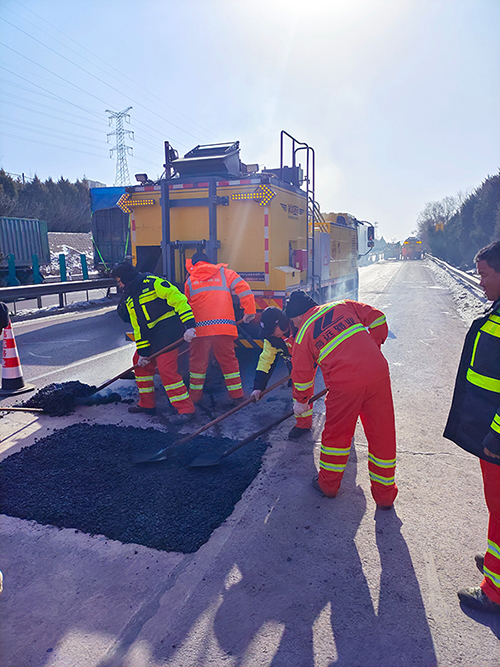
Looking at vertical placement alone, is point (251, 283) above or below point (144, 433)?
above

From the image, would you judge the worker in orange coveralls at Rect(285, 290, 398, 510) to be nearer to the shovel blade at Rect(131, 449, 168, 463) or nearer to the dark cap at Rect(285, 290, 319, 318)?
the dark cap at Rect(285, 290, 319, 318)

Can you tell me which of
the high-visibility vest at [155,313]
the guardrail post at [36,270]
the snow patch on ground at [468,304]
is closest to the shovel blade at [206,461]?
the high-visibility vest at [155,313]

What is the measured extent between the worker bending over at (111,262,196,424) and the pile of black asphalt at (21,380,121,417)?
837 mm

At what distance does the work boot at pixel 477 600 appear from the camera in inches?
87.4

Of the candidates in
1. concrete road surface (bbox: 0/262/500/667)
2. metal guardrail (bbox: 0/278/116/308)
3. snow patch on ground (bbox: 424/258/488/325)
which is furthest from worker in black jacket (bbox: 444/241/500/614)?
metal guardrail (bbox: 0/278/116/308)

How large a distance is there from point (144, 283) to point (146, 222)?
8.53 ft

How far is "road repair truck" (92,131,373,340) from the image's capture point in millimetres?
6234

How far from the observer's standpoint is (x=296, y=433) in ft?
13.9

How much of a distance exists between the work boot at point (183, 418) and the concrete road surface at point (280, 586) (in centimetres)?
127

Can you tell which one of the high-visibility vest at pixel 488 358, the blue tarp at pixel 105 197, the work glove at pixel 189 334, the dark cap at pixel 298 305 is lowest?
the work glove at pixel 189 334

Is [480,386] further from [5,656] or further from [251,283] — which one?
[251,283]

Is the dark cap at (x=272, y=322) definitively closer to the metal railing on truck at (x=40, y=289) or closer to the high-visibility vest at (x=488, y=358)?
the high-visibility vest at (x=488, y=358)

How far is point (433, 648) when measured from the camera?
2020 millimetres

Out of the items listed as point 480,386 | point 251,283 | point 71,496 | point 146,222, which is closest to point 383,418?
point 480,386
